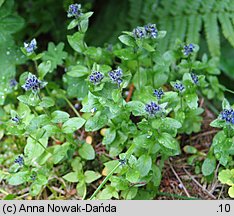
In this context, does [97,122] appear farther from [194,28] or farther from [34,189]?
[194,28]

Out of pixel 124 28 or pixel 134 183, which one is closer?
pixel 134 183

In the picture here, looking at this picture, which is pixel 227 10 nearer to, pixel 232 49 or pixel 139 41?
pixel 232 49

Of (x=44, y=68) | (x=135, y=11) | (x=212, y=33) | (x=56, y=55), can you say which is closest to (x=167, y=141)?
(x=44, y=68)

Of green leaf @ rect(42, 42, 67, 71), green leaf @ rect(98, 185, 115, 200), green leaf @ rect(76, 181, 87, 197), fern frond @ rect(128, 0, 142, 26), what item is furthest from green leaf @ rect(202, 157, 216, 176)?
fern frond @ rect(128, 0, 142, 26)

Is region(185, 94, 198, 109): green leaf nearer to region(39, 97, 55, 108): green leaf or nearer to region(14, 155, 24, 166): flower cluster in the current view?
region(39, 97, 55, 108): green leaf

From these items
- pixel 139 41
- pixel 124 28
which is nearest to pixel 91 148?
pixel 139 41
